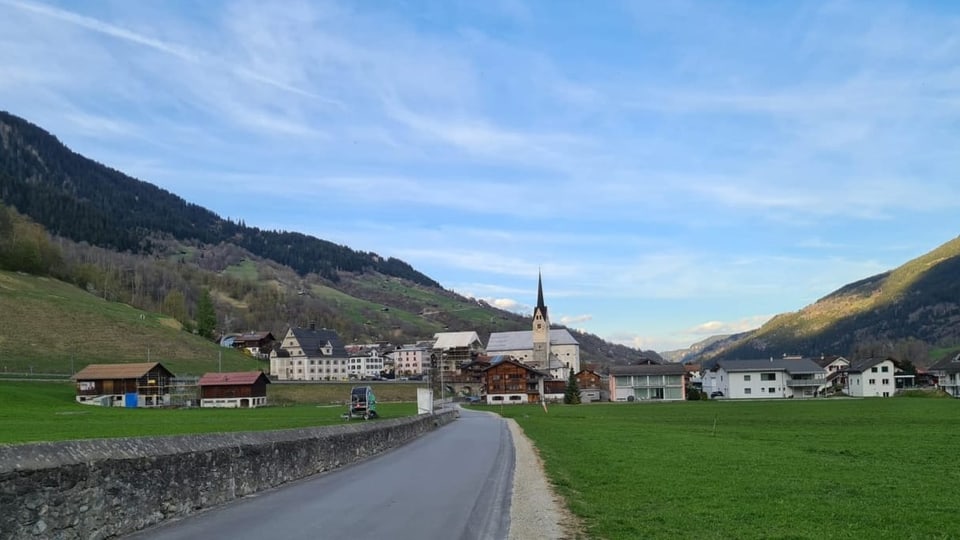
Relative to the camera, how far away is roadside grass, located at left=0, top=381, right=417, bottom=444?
1446 inches

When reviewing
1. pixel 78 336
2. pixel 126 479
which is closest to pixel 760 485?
pixel 126 479

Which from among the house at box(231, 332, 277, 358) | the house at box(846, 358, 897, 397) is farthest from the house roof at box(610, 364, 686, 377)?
the house at box(231, 332, 277, 358)

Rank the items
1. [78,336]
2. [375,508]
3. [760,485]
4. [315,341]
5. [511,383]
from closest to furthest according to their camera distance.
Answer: [375,508] < [760,485] < [78,336] < [511,383] < [315,341]

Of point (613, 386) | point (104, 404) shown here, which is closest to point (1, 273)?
point (104, 404)

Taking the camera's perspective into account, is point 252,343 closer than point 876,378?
No

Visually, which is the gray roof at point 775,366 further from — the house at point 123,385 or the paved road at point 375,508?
the paved road at point 375,508

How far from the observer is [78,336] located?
111m

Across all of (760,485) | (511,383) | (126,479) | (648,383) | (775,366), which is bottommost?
(648,383)

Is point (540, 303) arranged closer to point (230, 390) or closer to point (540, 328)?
point (540, 328)

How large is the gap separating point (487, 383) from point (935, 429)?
97083 mm

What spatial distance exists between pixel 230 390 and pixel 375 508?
9097 centimetres

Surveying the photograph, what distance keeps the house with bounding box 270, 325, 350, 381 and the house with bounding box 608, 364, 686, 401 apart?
3193 inches

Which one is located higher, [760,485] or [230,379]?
[760,485]

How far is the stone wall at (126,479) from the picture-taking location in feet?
29.7
